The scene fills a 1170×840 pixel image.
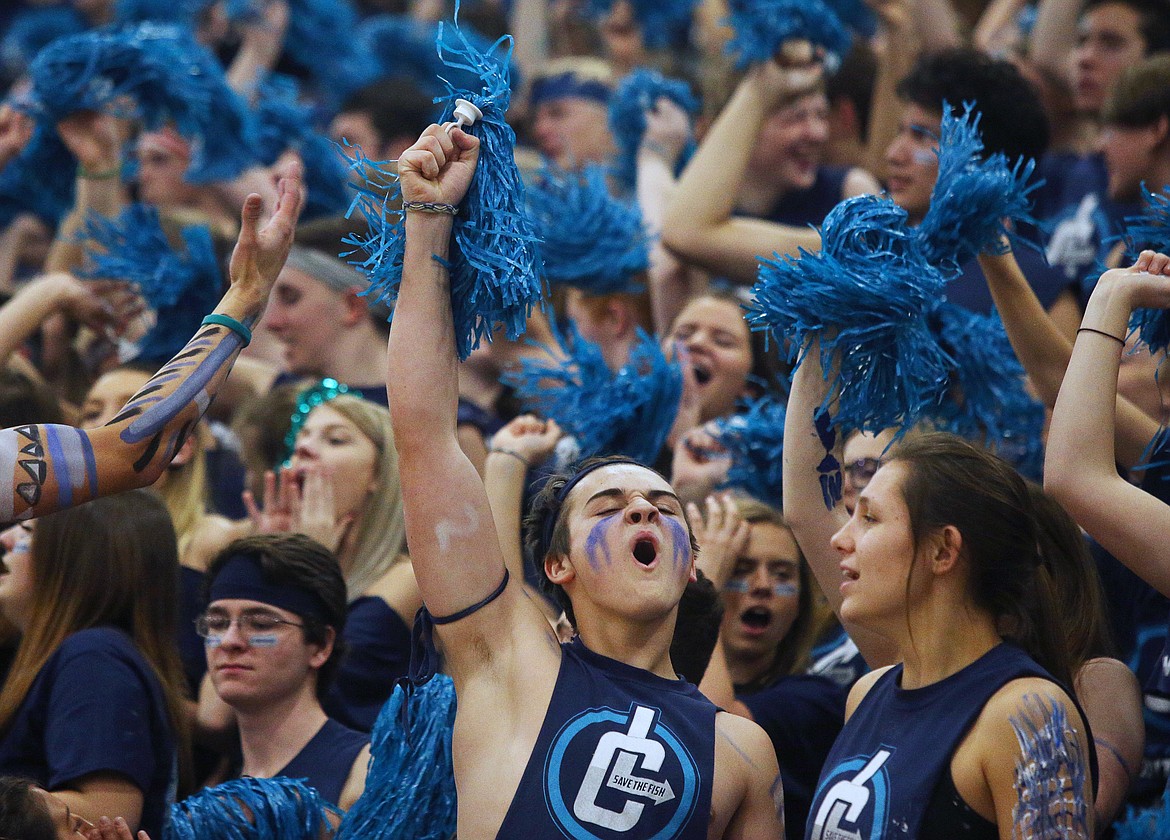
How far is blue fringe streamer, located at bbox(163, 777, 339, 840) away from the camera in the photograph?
314 cm

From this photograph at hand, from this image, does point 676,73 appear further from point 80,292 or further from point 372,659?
point 372,659

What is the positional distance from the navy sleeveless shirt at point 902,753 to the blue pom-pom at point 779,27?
263 cm

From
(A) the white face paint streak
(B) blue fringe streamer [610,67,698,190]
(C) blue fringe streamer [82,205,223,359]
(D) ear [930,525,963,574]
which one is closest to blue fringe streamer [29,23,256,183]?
(C) blue fringe streamer [82,205,223,359]

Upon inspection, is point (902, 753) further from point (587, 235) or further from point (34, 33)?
point (34, 33)

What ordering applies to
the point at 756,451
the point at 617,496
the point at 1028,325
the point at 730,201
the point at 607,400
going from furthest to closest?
1. the point at 730,201
2. the point at 756,451
3. the point at 607,400
4. the point at 1028,325
5. the point at 617,496

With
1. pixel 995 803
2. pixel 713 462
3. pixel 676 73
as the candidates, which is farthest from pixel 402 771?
pixel 676 73

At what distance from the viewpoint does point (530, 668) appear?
108 inches

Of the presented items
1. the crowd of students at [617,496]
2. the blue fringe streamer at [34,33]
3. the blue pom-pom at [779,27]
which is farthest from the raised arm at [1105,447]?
the blue fringe streamer at [34,33]

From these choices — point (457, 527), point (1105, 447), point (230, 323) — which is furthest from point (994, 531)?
point (230, 323)

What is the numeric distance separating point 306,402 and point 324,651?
1.16 m

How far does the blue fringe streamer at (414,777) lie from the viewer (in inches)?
114

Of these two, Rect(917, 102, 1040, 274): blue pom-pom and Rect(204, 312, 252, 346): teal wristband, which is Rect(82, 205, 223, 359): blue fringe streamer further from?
Rect(917, 102, 1040, 274): blue pom-pom

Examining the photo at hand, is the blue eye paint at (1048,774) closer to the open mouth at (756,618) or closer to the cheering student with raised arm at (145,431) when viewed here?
the open mouth at (756,618)

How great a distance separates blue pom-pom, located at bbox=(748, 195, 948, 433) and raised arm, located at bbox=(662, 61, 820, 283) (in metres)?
1.12
